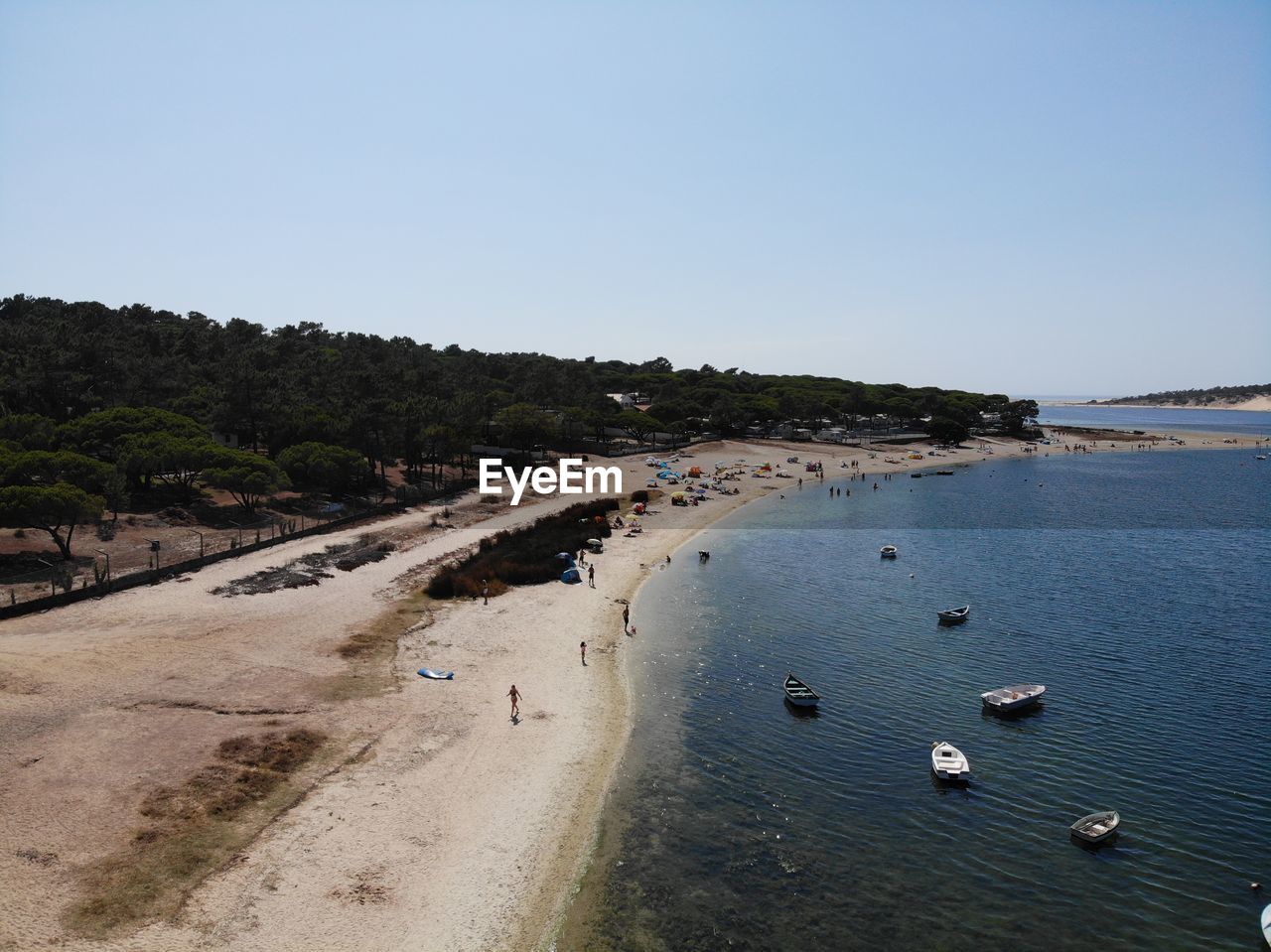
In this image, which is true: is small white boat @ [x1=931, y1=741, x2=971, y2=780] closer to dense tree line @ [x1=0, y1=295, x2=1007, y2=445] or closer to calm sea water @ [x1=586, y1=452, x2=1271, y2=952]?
calm sea water @ [x1=586, y1=452, x2=1271, y2=952]

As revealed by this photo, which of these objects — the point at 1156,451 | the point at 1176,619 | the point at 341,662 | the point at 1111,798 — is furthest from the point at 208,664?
A: the point at 1156,451

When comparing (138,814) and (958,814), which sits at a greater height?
(138,814)

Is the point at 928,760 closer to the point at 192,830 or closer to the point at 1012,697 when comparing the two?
the point at 1012,697

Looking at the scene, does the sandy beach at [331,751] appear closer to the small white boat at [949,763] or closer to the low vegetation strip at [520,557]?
the low vegetation strip at [520,557]

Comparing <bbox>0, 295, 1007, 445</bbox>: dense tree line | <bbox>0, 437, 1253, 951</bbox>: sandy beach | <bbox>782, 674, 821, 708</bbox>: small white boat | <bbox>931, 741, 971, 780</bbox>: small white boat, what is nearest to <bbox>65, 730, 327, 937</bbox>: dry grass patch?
<bbox>0, 437, 1253, 951</bbox>: sandy beach

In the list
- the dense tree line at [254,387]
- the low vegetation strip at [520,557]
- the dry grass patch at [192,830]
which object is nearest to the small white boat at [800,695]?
the dry grass patch at [192,830]

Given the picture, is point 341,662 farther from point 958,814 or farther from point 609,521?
point 609,521

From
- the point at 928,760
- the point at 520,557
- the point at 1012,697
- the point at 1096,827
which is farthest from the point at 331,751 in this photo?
the point at 1012,697
